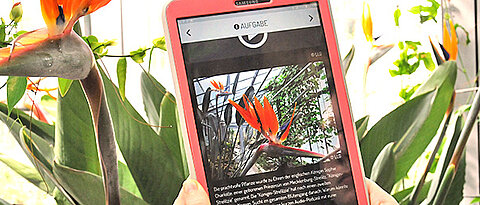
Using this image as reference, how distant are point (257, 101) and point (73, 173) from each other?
164 mm

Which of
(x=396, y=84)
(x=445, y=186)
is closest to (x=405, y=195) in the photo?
(x=445, y=186)

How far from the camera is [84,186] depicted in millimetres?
423

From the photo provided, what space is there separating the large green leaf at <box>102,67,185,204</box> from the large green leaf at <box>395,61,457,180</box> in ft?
0.78

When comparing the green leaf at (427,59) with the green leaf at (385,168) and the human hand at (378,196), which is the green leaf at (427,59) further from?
the human hand at (378,196)

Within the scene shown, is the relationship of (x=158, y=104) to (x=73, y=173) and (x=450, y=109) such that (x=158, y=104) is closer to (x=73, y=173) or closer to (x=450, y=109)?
(x=73, y=173)

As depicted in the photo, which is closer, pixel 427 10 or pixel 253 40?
pixel 253 40

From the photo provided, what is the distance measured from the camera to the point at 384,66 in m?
0.72

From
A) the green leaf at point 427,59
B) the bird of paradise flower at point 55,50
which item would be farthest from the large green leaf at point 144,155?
the green leaf at point 427,59

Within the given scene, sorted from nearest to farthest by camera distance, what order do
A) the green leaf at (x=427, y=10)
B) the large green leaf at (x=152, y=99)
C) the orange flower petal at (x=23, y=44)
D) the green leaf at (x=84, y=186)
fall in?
the orange flower petal at (x=23, y=44) → the green leaf at (x=84, y=186) → the large green leaf at (x=152, y=99) → the green leaf at (x=427, y=10)

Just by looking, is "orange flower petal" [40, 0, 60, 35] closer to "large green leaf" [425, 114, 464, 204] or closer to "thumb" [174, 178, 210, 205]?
"thumb" [174, 178, 210, 205]

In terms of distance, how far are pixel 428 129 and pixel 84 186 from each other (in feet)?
1.16

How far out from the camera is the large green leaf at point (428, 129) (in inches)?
21.8

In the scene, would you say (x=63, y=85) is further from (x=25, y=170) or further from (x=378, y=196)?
(x=378, y=196)

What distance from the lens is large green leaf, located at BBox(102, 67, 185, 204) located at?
0.46 m
